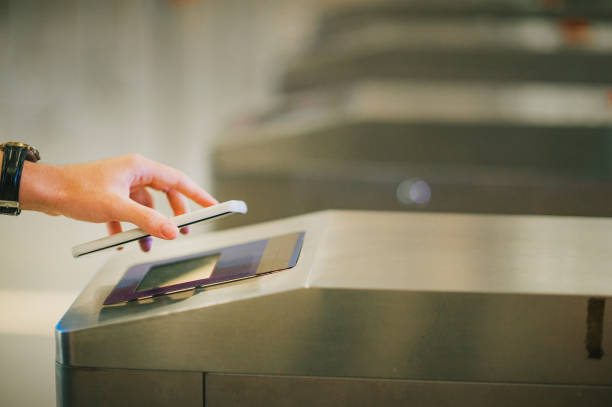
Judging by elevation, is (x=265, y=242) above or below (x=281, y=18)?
below

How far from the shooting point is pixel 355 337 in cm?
56

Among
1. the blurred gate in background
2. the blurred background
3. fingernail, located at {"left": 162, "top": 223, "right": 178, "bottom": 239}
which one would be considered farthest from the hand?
the blurred gate in background

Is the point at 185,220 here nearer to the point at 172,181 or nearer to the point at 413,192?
the point at 172,181

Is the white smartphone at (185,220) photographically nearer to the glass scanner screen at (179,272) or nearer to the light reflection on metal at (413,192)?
the glass scanner screen at (179,272)

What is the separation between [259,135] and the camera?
6.22ft

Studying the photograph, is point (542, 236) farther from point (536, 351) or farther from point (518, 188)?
point (518, 188)

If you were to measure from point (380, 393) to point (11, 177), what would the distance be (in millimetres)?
445

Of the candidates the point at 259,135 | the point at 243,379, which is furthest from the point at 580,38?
the point at 243,379

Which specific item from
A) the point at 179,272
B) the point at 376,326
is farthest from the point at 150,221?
the point at 376,326

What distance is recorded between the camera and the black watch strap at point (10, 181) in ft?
2.03

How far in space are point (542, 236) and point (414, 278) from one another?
0.25 meters

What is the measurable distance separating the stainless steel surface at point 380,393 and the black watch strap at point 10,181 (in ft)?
0.92

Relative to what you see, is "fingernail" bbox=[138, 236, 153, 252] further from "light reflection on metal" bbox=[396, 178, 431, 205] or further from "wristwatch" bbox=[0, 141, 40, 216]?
"light reflection on metal" bbox=[396, 178, 431, 205]

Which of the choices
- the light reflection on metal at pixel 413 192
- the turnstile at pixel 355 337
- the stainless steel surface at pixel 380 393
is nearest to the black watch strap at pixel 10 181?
the turnstile at pixel 355 337
